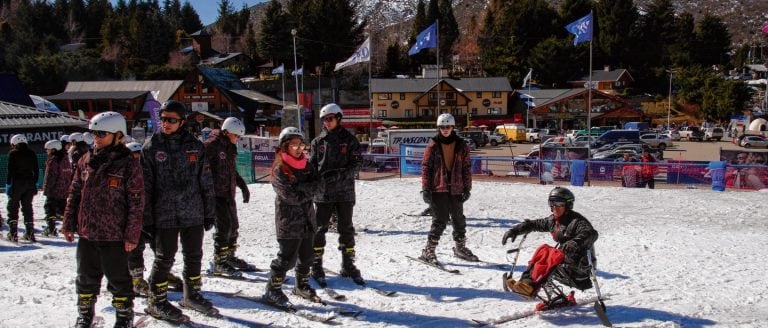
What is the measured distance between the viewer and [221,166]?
7.01 meters

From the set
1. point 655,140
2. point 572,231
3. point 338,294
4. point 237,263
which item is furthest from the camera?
point 655,140

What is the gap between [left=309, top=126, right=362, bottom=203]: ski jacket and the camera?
6.84 meters

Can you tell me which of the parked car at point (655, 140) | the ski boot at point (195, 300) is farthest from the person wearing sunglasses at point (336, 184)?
the parked car at point (655, 140)

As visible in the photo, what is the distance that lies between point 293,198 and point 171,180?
3.70 feet

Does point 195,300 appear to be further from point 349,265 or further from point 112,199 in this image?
point 349,265

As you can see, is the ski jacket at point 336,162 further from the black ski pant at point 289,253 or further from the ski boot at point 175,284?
the ski boot at point 175,284

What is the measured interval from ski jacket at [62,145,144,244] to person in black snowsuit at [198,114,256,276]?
78.5 inches

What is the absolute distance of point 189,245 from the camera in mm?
5465

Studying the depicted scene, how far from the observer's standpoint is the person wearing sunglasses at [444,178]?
7680 mm

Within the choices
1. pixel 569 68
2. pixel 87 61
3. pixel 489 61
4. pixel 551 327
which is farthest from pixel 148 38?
pixel 551 327

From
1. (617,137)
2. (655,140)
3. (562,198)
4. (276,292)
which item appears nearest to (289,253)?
(276,292)

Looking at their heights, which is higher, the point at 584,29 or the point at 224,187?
the point at 584,29

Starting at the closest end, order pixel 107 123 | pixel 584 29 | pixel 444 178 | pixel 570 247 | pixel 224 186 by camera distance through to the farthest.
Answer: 1. pixel 107 123
2. pixel 570 247
3. pixel 224 186
4. pixel 444 178
5. pixel 584 29

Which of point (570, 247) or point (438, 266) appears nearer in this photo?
point (570, 247)
